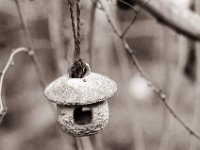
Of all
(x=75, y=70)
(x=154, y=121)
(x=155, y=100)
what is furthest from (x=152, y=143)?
(x=75, y=70)

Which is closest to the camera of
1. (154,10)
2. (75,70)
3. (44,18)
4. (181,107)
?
(75,70)

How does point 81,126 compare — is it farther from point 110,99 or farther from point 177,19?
point 110,99

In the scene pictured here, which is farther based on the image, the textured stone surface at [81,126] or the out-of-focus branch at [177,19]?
the out-of-focus branch at [177,19]

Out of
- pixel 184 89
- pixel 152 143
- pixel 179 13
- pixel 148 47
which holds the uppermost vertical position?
pixel 179 13

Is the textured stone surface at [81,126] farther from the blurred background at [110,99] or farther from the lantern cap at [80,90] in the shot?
the blurred background at [110,99]

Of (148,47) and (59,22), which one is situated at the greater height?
(59,22)

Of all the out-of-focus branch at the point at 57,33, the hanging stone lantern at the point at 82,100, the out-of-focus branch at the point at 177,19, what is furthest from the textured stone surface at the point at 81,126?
the out-of-focus branch at the point at 177,19

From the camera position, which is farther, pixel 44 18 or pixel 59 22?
pixel 44 18

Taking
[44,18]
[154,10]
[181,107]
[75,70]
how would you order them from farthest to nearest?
[181,107] → [44,18] → [154,10] → [75,70]

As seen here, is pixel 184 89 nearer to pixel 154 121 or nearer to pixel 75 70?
pixel 154 121
